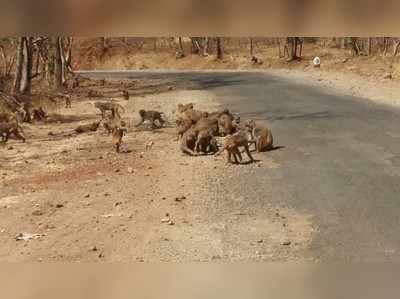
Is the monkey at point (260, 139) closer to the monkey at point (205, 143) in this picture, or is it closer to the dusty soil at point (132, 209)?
the dusty soil at point (132, 209)

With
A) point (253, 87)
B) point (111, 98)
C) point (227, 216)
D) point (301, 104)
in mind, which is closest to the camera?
point (227, 216)

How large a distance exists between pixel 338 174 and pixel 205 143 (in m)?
3.12

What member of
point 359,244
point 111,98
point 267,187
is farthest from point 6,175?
point 111,98

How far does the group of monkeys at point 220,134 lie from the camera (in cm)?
1224

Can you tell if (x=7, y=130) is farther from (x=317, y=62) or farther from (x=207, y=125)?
(x=317, y=62)

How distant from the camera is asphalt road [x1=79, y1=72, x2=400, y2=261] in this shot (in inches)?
290

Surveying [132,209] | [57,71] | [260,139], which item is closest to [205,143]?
[260,139]

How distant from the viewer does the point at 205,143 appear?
13.3 m

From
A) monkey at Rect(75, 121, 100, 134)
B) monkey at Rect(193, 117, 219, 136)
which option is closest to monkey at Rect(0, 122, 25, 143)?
monkey at Rect(75, 121, 100, 134)

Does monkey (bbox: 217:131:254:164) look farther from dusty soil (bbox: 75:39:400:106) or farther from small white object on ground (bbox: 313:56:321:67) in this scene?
small white object on ground (bbox: 313:56:321:67)

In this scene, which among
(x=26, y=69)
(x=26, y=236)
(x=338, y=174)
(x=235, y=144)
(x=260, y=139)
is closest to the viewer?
(x=26, y=236)

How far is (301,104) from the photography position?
22391mm
